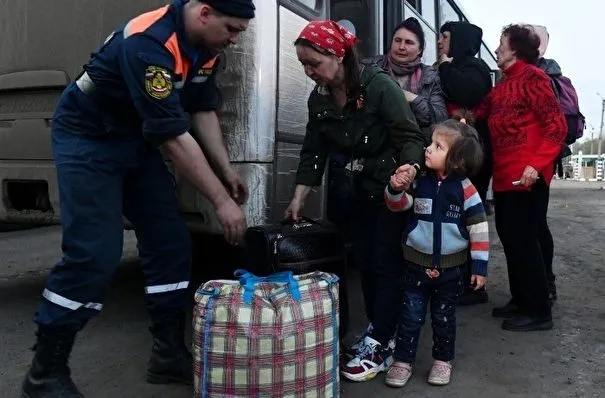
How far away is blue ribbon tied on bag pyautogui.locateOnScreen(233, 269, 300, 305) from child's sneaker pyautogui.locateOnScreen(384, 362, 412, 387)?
78 centimetres

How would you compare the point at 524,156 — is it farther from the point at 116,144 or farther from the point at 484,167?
the point at 116,144

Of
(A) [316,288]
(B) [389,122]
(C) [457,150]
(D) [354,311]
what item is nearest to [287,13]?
(B) [389,122]

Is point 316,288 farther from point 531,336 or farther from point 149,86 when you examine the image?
point 531,336

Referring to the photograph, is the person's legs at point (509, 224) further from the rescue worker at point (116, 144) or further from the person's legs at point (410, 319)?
the rescue worker at point (116, 144)

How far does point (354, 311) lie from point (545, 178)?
1380mm

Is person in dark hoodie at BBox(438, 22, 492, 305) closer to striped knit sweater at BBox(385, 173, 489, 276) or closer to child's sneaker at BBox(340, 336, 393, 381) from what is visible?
striped knit sweater at BBox(385, 173, 489, 276)

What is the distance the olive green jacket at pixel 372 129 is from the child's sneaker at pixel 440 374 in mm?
793

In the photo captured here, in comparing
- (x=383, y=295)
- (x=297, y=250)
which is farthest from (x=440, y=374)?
(x=297, y=250)

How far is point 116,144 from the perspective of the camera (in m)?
2.45

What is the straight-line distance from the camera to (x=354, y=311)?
3.90 m

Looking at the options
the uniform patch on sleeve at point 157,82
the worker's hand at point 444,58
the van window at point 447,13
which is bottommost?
the uniform patch on sleeve at point 157,82

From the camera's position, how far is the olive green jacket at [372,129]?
2.75m

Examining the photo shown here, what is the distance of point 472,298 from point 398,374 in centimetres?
149

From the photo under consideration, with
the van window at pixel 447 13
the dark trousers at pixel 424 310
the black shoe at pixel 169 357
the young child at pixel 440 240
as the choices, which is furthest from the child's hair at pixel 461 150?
the van window at pixel 447 13
